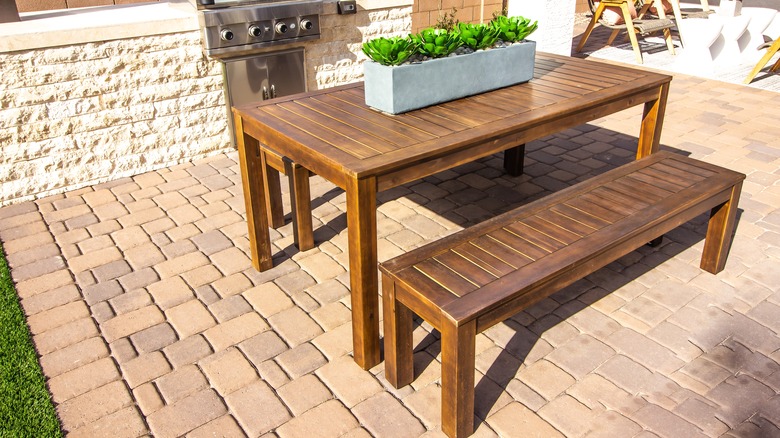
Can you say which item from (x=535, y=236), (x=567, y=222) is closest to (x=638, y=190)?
(x=567, y=222)

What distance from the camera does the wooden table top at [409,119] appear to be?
2801mm

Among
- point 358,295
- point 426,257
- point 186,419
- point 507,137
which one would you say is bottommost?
point 186,419

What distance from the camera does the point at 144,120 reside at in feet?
16.7

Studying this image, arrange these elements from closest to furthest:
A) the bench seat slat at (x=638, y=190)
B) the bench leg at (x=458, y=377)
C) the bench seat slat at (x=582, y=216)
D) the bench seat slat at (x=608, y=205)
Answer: the bench leg at (x=458, y=377) < the bench seat slat at (x=582, y=216) < the bench seat slat at (x=608, y=205) < the bench seat slat at (x=638, y=190)

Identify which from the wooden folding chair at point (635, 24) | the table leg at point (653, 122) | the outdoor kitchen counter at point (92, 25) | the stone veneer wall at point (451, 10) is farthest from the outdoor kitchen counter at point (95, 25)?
the wooden folding chair at point (635, 24)

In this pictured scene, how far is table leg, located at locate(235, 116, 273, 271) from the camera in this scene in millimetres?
3482

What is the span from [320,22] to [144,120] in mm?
1736

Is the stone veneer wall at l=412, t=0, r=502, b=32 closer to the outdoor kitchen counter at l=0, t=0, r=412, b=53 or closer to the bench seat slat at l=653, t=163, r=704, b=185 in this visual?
the outdoor kitchen counter at l=0, t=0, r=412, b=53

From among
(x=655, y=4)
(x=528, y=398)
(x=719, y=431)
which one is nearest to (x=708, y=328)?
(x=719, y=431)

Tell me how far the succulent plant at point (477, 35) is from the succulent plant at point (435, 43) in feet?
0.34

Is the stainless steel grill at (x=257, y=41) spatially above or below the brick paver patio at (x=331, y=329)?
above

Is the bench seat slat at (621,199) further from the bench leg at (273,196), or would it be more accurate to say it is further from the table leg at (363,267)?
the bench leg at (273,196)

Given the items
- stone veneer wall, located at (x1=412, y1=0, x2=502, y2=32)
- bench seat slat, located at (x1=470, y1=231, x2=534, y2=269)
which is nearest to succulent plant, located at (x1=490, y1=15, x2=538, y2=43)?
bench seat slat, located at (x1=470, y1=231, x2=534, y2=269)

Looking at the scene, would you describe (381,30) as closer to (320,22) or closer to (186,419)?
(320,22)
